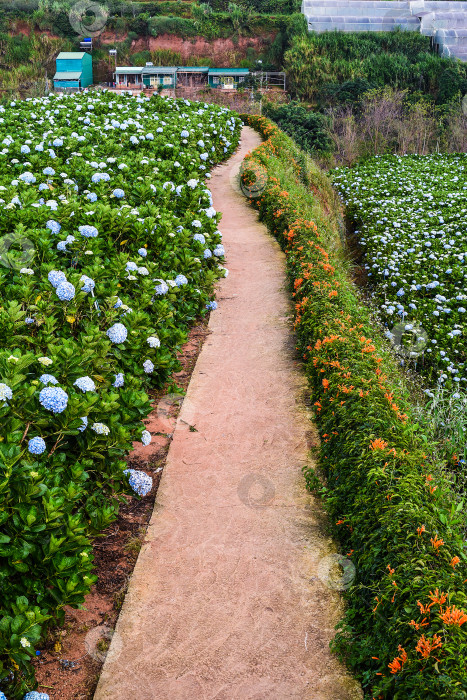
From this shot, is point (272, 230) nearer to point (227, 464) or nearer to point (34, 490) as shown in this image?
point (227, 464)

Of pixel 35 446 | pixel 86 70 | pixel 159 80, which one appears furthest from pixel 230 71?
pixel 35 446

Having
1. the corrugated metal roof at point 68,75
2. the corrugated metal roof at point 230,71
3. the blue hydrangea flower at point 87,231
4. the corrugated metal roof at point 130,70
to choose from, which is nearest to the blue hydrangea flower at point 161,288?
the blue hydrangea flower at point 87,231

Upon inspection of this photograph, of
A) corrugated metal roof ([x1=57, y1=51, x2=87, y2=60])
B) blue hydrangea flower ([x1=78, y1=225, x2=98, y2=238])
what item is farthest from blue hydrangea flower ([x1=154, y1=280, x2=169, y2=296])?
corrugated metal roof ([x1=57, y1=51, x2=87, y2=60])

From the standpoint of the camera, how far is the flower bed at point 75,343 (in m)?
2.38

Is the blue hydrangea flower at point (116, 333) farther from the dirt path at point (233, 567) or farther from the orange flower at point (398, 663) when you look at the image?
the orange flower at point (398, 663)

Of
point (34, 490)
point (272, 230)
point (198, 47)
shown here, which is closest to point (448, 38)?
point (198, 47)

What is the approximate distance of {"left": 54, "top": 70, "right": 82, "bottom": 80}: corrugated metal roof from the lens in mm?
38781

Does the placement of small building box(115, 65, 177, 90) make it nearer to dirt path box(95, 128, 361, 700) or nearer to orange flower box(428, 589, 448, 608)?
dirt path box(95, 128, 361, 700)

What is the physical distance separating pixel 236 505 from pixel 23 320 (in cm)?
165

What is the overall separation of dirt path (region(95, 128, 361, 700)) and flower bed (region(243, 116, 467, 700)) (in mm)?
180

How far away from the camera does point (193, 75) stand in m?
41.3

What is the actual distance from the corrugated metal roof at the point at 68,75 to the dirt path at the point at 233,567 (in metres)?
39.2

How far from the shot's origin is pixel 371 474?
318 centimetres

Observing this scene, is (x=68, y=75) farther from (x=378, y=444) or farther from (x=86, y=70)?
(x=378, y=444)
